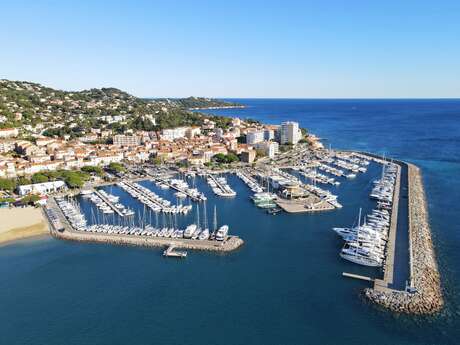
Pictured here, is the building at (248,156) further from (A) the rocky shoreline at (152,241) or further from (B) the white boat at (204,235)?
(A) the rocky shoreline at (152,241)

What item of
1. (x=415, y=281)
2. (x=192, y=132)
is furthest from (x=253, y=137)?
(x=415, y=281)

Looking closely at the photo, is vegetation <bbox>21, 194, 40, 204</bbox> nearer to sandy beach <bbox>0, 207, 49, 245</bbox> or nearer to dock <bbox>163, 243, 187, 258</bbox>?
sandy beach <bbox>0, 207, 49, 245</bbox>

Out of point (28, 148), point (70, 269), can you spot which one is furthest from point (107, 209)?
point (28, 148)

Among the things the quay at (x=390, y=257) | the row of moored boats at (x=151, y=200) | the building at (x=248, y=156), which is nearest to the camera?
the quay at (x=390, y=257)

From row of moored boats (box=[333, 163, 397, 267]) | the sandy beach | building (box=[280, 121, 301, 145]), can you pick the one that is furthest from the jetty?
building (box=[280, 121, 301, 145])

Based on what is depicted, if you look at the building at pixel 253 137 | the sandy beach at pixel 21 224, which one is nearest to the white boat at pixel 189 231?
the sandy beach at pixel 21 224

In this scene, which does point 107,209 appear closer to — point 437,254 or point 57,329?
point 57,329
